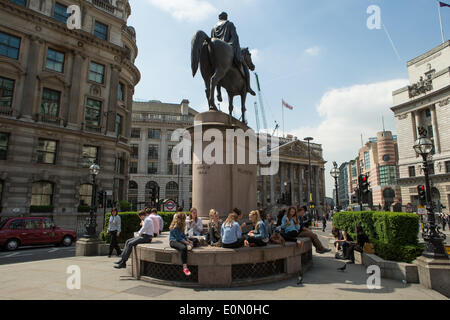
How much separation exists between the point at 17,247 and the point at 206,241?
1396 centimetres

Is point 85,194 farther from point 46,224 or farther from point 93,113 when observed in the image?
point 46,224

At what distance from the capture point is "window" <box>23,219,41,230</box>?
15845mm

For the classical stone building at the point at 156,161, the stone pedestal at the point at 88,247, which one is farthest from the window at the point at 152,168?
the stone pedestal at the point at 88,247

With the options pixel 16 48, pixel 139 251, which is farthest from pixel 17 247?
pixel 16 48

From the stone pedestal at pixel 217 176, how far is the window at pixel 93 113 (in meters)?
22.4

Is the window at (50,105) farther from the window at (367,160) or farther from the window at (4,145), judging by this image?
the window at (367,160)

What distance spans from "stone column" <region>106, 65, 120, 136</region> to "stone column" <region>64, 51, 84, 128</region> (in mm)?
2876

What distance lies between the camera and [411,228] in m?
8.20

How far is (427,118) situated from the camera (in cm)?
4941

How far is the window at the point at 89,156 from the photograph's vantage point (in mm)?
26828

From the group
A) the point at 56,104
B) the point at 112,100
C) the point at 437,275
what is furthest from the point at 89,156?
the point at 437,275

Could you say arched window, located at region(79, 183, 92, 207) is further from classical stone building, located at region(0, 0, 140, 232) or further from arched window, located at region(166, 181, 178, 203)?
arched window, located at region(166, 181, 178, 203)

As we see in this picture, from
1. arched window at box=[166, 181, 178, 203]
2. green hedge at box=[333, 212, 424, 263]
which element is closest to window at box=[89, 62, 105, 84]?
green hedge at box=[333, 212, 424, 263]
